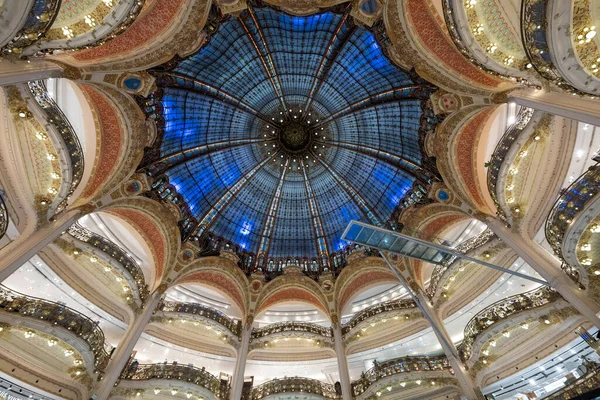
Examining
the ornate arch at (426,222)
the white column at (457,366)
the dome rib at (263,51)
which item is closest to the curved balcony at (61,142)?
the dome rib at (263,51)

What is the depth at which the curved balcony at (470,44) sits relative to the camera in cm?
1097

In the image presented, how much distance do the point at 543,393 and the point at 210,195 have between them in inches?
933

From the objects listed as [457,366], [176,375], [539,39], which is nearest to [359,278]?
[457,366]

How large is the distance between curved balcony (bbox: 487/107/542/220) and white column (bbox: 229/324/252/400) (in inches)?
682

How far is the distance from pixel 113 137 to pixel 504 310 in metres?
22.8

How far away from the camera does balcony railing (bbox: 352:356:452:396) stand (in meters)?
17.2

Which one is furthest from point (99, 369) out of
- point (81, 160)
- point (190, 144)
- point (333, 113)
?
point (333, 113)

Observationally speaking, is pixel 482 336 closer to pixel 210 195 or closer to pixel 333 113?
pixel 333 113

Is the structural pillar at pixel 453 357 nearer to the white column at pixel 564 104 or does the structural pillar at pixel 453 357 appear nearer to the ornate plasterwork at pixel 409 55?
the white column at pixel 564 104

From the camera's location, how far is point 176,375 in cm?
1694

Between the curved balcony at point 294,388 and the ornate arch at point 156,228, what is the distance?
9.49m

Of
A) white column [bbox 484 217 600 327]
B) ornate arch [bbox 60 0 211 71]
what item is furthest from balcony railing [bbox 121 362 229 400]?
white column [bbox 484 217 600 327]

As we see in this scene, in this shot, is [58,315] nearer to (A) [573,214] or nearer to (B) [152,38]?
(B) [152,38]

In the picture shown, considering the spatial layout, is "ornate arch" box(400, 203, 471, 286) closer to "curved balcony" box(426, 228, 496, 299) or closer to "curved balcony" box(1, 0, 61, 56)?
"curved balcony" box(426, 228, 496, 299)
